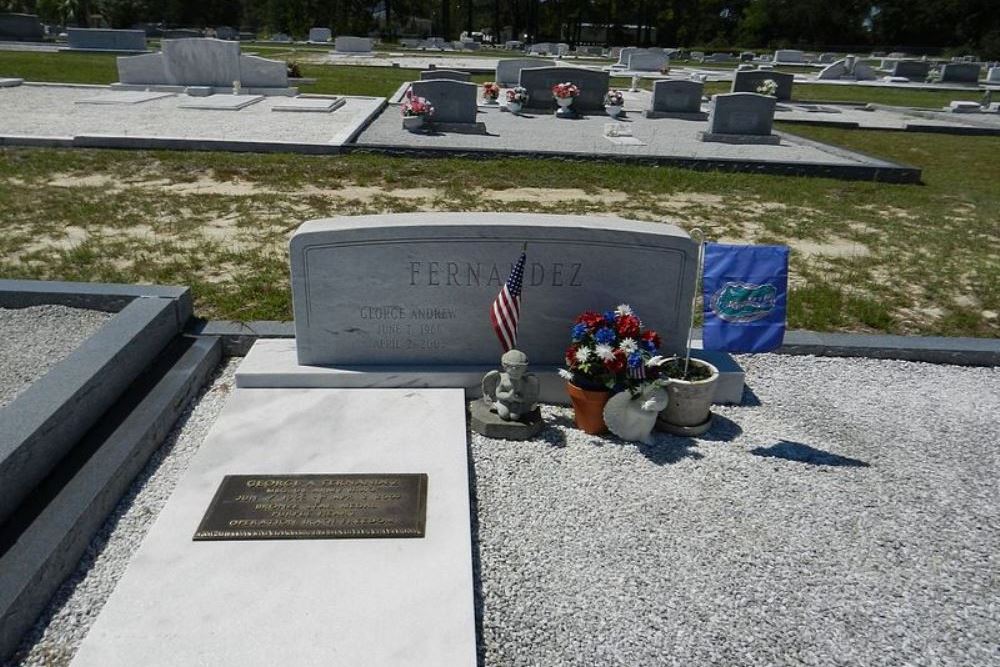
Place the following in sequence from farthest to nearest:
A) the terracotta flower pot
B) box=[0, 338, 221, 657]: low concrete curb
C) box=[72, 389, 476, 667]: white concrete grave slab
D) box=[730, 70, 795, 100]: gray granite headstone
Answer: box=[730, 70, 795, 100]: gray granite headstone → the terracotta flower pot → box=[0, 338, 221, 657]: low concrete curb → box=[72, 389, 476, 667]: white concrete grave slab

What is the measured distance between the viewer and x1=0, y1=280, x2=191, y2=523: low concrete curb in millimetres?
3379

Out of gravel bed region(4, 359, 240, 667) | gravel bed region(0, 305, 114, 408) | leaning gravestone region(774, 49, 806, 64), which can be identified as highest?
leaning gravestone region(774, 49, 806, 64)

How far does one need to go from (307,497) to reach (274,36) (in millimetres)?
61667

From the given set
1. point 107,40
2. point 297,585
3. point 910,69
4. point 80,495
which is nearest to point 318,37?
point 107,40

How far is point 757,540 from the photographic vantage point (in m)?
3.52

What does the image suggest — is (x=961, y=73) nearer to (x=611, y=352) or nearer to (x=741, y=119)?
(x=741, y=119)

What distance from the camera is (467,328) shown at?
4.88 meters

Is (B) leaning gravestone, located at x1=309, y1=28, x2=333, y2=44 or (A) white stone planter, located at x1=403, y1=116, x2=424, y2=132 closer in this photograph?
(A) white stone planter, located at x1=403, y1=116, x2=424, y2=132

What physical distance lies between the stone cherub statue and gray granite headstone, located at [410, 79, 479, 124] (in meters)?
11.8

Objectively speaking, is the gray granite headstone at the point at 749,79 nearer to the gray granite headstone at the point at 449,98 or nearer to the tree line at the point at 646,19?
the gray granite headstone at the point at 449,98

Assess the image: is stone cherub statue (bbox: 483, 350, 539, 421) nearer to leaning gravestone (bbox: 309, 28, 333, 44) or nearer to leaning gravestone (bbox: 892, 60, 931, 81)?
leaning gravestone (bbox: 892, 60, 931, 81)

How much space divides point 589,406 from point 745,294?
1175 mm

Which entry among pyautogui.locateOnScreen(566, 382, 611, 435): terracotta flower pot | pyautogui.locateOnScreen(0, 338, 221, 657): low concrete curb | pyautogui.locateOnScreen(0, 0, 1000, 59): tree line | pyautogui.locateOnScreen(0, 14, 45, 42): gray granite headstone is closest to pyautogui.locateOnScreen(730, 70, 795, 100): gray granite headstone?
pyautogui.locateOnScreen(566, 382, 611, 435): terracotta flower pot

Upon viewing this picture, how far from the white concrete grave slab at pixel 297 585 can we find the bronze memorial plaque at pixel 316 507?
0.05m
